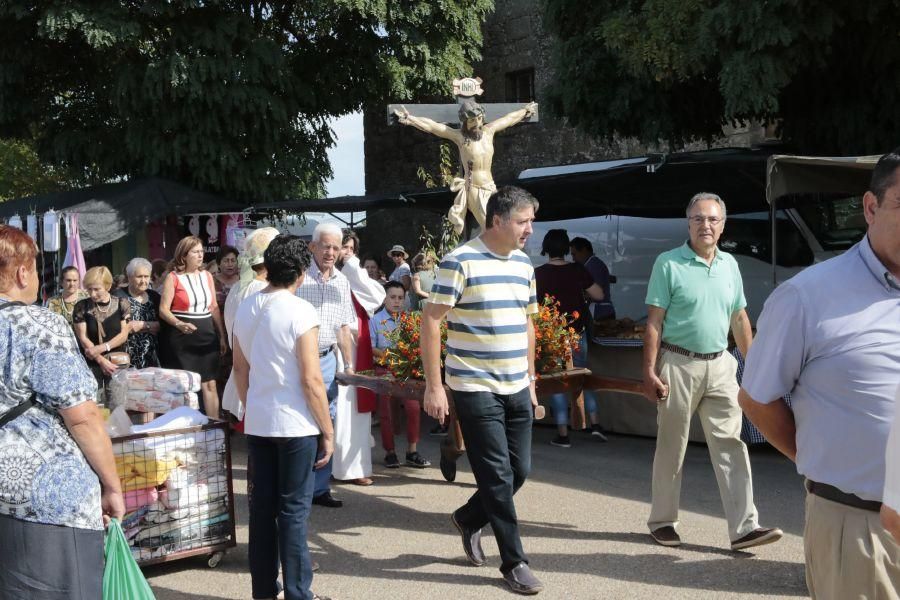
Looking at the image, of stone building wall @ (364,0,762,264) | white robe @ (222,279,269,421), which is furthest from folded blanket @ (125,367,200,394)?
stone building wall @ (364,0,762,264)

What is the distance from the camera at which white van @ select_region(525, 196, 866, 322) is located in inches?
414

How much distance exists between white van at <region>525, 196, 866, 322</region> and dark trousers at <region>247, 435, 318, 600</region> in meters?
6.52

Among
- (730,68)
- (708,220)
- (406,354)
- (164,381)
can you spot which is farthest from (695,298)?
(730,68)

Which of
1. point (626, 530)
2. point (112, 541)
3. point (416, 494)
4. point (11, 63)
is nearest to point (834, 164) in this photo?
point (626, 530)

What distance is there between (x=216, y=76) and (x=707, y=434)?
582 inches

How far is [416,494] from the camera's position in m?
7.73

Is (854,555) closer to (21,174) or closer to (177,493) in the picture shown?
(177,493)

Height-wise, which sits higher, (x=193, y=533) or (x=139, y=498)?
(x=139, y=498)

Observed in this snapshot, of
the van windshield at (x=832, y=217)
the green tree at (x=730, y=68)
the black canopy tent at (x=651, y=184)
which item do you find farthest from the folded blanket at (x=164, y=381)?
the green tree at (x=730, y=68)

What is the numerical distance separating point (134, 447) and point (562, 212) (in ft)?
30.0

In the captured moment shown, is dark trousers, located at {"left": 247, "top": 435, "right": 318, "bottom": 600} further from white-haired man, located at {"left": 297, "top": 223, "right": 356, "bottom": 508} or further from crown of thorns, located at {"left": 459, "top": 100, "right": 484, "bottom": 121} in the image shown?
crown of thorns, located at {"left": 459, "top": 100, "right": 484, "bottom": 121}

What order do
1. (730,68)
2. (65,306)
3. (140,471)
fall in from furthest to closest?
1. (730,68)
2. (65,306)
3. (140,471)

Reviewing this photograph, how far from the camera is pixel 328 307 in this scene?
724 cm

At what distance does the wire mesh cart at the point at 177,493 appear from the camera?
18.5 feet
